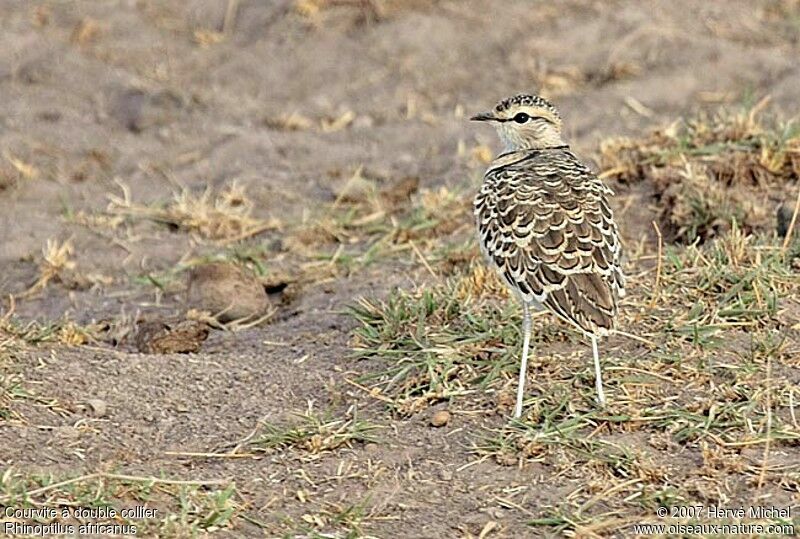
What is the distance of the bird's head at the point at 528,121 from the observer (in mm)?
6418

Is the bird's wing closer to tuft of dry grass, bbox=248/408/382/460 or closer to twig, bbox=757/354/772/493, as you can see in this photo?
twig, bbox=757/354/772/493

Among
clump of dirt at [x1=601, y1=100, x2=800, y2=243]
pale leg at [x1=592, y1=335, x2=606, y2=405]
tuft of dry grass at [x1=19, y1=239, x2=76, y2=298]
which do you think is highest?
pale leg at [x1=592, y1=335, x2=606, y2=405]

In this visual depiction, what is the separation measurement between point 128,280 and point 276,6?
3827 millimetres

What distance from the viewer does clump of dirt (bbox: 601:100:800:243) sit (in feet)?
24.0

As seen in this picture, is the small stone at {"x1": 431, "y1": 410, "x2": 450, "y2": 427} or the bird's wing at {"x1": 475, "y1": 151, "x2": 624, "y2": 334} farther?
the small stone at {"x1": 431, "y1": 410, "x2": 450, "y2": 427}

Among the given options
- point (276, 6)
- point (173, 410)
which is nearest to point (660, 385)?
point (173, 410)

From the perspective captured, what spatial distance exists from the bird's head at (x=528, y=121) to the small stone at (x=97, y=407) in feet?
6.58

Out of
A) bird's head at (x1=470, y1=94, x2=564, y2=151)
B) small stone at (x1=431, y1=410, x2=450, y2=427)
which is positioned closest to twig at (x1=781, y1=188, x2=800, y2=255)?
bird's head at (x1=470, y1=94, x2=564, y2=151)

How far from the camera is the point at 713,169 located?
7.66 m

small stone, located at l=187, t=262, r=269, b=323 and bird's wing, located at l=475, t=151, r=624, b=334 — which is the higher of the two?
bird's wing, located at l=475, t=151, r=624, b=334

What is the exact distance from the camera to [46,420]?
18.2 ft

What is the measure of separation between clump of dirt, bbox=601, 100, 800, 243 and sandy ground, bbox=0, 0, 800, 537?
21 centimetres

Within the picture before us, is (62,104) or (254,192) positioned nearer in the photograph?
(254,192)

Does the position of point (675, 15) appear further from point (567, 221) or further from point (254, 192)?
point (567, 221)
